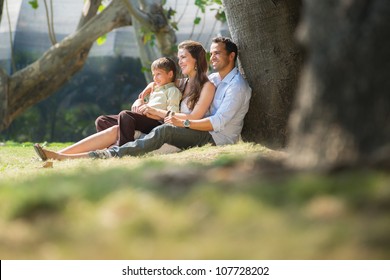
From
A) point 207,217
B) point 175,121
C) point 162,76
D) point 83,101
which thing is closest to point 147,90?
point 162,76

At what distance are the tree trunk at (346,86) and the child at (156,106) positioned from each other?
15.2 feet

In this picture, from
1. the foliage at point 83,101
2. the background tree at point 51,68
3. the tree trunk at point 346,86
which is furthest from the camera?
the foliage at point 83,101

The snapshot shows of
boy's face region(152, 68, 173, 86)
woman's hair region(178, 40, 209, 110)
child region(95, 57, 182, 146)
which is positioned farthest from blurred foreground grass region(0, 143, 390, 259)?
boy's face region(152, 68, 173, 86)

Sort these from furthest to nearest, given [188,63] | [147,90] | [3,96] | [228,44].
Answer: [3,96] → [147,90] → [188,63] → [228,44]

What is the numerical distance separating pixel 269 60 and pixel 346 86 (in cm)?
471

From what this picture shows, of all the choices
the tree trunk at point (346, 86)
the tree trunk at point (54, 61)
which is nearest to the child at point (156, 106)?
the tree trunk at point (346, 86)

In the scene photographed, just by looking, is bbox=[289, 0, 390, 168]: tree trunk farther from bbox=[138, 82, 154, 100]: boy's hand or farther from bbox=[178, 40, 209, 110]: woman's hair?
bbox=[138, 82, 154, 100]: boy's hand

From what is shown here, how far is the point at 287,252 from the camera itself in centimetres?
295

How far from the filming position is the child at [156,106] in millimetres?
8328

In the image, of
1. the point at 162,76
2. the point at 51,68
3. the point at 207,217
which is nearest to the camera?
the point at 207,217

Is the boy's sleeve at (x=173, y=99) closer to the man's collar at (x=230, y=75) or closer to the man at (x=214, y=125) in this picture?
the man at (x=214, y=125)

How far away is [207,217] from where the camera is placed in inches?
129

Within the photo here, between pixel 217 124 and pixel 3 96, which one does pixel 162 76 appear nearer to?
pixel 217 124
